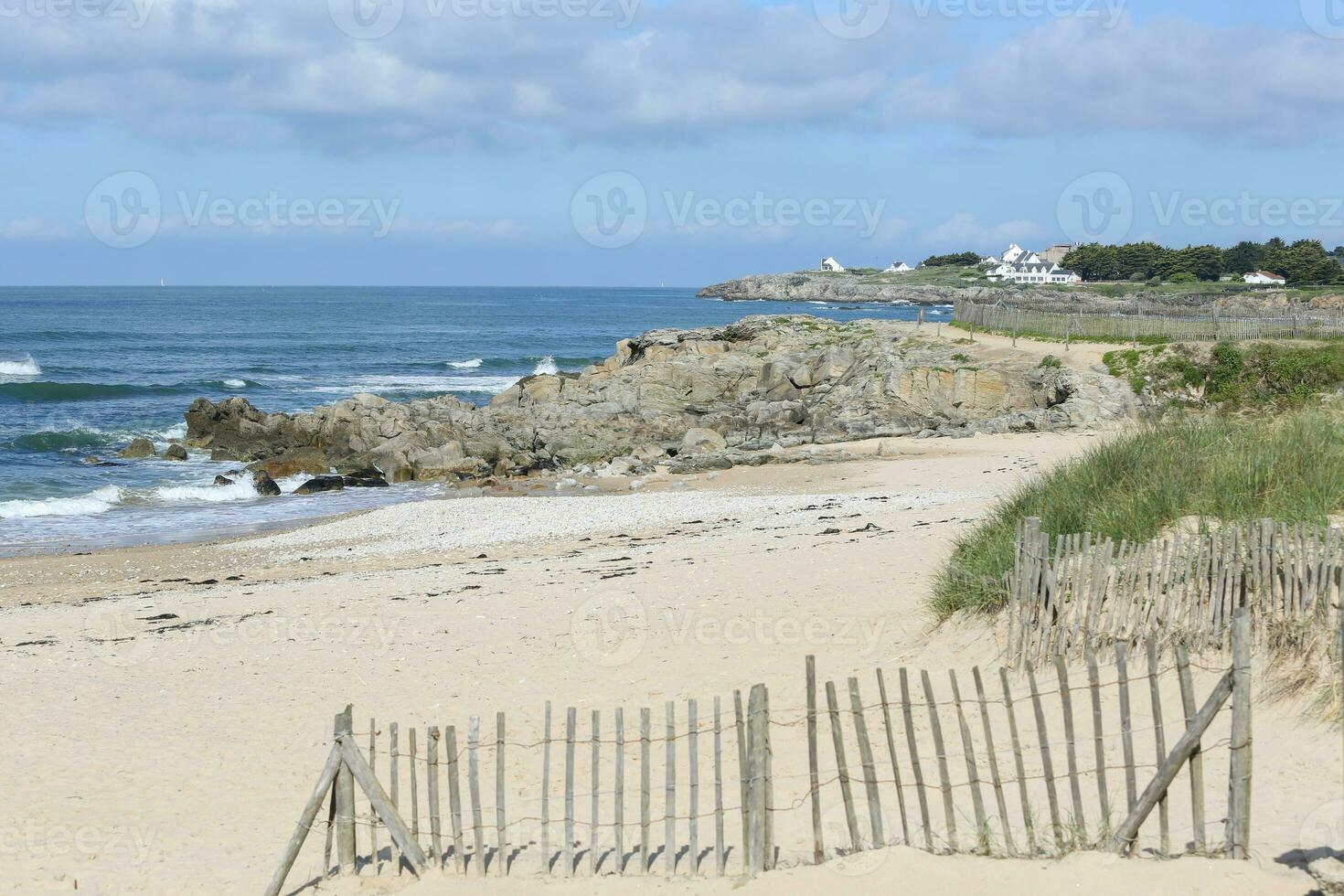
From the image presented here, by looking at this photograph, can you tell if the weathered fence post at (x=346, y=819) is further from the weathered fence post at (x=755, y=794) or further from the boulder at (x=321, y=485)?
the boulder at (x=321, y=485)

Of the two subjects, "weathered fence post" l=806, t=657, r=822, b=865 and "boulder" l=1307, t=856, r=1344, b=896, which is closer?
"boulder" l=1307, t=856, r=1344, b=896

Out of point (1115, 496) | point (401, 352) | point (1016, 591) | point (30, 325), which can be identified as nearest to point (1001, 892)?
point (1016, 591)

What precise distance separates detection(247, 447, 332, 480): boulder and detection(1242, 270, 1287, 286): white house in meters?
81.5

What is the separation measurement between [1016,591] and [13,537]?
21.0 meters

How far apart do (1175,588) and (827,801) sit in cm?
308

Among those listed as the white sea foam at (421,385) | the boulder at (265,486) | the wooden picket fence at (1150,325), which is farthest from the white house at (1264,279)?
the boulder at (265,486)

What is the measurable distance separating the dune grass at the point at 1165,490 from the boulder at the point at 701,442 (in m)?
19.4

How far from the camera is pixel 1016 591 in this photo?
9.14 meters

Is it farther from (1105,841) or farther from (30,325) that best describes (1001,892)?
(30,325)

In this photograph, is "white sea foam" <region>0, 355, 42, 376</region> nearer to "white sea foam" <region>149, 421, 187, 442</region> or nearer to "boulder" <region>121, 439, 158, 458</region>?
"white sea foam" <region>149, 421, 187, 442</region>

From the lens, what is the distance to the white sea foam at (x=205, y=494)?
27.2m

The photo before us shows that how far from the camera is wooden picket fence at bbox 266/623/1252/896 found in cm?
616

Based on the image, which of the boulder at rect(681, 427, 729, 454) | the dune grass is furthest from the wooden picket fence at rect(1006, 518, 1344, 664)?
the boulder at rect(681, 427, 729, 454)

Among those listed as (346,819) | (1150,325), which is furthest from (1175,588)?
(1150,325)
